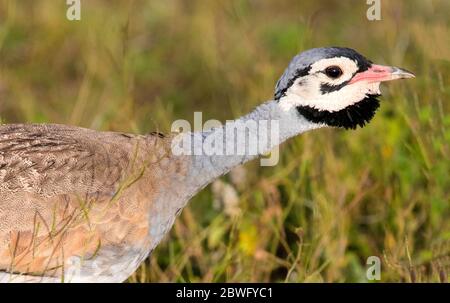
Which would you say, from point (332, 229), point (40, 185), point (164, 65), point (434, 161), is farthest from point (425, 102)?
point (164, 65)

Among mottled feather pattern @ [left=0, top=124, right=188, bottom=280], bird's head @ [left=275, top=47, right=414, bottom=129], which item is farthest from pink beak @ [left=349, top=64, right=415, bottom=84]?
mottled feather pattern @ [left=0, top=124, right=188, bottom=280]

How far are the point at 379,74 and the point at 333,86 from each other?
0.18 m

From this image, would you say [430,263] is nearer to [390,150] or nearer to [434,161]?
[434,161]

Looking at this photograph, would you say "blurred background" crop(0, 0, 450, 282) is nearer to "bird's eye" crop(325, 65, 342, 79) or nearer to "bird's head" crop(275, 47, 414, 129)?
"bird's head" crop(275, 47, 414, 129)

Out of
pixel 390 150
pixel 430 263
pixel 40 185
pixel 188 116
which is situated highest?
pixel 188 116

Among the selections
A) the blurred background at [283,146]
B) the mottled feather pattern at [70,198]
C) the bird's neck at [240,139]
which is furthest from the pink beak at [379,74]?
the mottled feather pattern at [70,198]

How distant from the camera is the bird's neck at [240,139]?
3.62 m

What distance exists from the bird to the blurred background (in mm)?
263

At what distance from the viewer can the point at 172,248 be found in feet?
15.0

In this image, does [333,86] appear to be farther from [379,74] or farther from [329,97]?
[379,74]

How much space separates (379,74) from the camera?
358cm

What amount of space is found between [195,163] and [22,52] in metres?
3.39

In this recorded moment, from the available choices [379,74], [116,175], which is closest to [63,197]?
[116,175]

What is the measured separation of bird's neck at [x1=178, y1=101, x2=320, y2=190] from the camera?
3.62m
